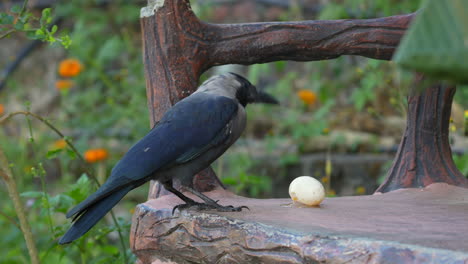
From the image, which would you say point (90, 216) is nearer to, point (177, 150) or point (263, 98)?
point (177, 150)

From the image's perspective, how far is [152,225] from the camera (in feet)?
6.46

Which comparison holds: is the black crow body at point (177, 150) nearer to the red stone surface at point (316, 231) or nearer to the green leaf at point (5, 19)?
the red stone surface at point (316, 231)

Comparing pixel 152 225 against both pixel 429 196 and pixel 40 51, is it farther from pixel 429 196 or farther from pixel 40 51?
pixel 40 51

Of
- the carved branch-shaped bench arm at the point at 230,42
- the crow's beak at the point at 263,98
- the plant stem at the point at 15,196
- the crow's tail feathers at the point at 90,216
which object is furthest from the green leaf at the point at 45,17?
the crow's beak at the point at 263,98

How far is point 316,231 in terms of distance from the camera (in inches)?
63.5

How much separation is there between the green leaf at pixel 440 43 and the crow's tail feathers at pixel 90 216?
131cm

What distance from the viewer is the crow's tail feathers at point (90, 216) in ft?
6.01

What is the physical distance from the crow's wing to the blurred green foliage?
2.58 ft

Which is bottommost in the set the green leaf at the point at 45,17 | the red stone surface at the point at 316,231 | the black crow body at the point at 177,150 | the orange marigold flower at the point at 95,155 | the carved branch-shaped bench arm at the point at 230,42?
the orange marigold flower at the point at 95,155

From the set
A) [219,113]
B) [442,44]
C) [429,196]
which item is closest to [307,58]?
[219,113]

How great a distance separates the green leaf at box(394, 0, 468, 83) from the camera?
2.32 ft

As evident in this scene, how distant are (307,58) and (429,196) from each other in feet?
2.07

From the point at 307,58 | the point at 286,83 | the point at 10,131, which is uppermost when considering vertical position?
the point at 307,58

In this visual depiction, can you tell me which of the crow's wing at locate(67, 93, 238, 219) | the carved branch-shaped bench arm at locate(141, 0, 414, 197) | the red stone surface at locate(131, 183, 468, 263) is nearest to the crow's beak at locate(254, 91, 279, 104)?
the carved branch-shaped bench arm at locate(141, 0, 414, 197)
